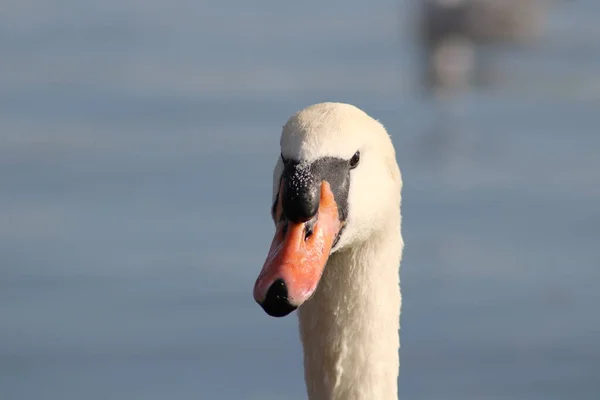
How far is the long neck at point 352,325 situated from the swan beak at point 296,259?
11.6 inches

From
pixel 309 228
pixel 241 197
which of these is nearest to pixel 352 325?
pixel 309 228

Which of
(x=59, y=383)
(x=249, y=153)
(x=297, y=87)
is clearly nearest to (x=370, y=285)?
(x=59, y=383)

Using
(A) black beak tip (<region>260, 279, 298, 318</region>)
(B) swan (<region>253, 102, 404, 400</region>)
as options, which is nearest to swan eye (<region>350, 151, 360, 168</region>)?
(B) swan (<region>253, 102, 404, 400</region>)

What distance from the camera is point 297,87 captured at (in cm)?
1194

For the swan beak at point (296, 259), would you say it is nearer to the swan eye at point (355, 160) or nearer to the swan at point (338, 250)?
the swan at point (338, 250)

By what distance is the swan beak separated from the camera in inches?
139

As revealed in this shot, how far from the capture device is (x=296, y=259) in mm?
3627

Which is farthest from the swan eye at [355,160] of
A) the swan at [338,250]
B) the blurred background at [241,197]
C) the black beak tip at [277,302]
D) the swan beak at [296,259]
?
the blurred background at [241,197]

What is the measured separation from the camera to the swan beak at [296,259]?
3.53 meters

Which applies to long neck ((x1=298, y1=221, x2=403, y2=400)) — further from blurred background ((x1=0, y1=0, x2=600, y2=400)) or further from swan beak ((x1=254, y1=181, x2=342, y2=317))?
blurred background ((x1=0, y1=0, x2=600, y2=400))

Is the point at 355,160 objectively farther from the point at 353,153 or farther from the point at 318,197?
the point at 318,197

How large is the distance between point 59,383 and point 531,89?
720cm

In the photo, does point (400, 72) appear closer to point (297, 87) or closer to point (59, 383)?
point (297, 87)

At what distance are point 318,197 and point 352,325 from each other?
1.85ft
